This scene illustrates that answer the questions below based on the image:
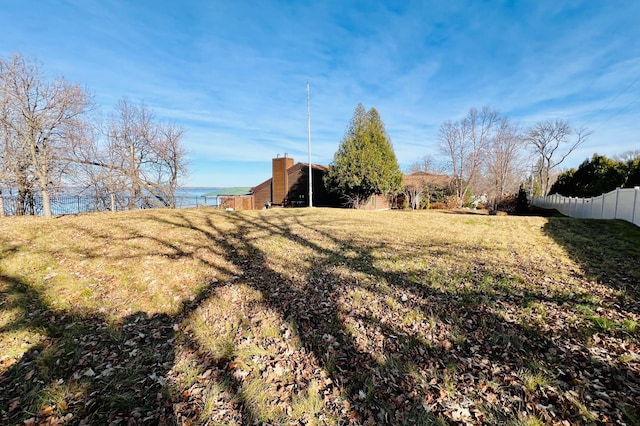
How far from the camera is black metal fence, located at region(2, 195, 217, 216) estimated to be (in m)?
12.1

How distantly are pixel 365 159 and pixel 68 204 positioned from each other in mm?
17887

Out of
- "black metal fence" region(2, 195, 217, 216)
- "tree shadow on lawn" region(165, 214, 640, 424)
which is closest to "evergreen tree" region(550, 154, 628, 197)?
"tree shadow on lawn" region(165, 214, 640, 424)

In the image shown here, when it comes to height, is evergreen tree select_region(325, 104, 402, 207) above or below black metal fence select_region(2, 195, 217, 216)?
above

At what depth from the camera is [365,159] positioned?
20.2m

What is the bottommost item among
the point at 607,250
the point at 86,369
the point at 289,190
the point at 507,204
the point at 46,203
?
the point at 86,369

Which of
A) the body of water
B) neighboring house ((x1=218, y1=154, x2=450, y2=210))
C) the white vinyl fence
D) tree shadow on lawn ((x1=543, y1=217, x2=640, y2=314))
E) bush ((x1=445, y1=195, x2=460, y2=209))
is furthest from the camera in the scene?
bush ((x1=445, y1=195, x2=460, y2=209))

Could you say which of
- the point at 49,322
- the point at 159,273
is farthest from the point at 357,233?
the point at 49,322

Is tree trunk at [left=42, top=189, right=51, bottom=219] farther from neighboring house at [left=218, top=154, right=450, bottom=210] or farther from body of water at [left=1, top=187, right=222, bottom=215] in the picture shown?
neighboring house at [left=218, top=154, right=450, bottom=210]

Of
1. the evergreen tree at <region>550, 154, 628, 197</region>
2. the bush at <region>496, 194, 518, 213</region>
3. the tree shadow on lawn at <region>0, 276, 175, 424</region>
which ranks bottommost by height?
the tree shadow on lawn at <region>0, 276, 175, 424</region>

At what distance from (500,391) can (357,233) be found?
21.6 feet

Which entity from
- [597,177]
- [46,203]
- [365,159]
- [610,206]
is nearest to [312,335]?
[46,203]

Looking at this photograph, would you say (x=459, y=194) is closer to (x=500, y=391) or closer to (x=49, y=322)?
(x=500, y=391)

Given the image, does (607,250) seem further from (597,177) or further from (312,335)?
(597,177)

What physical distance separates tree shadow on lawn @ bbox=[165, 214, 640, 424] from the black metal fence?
45.3ft
